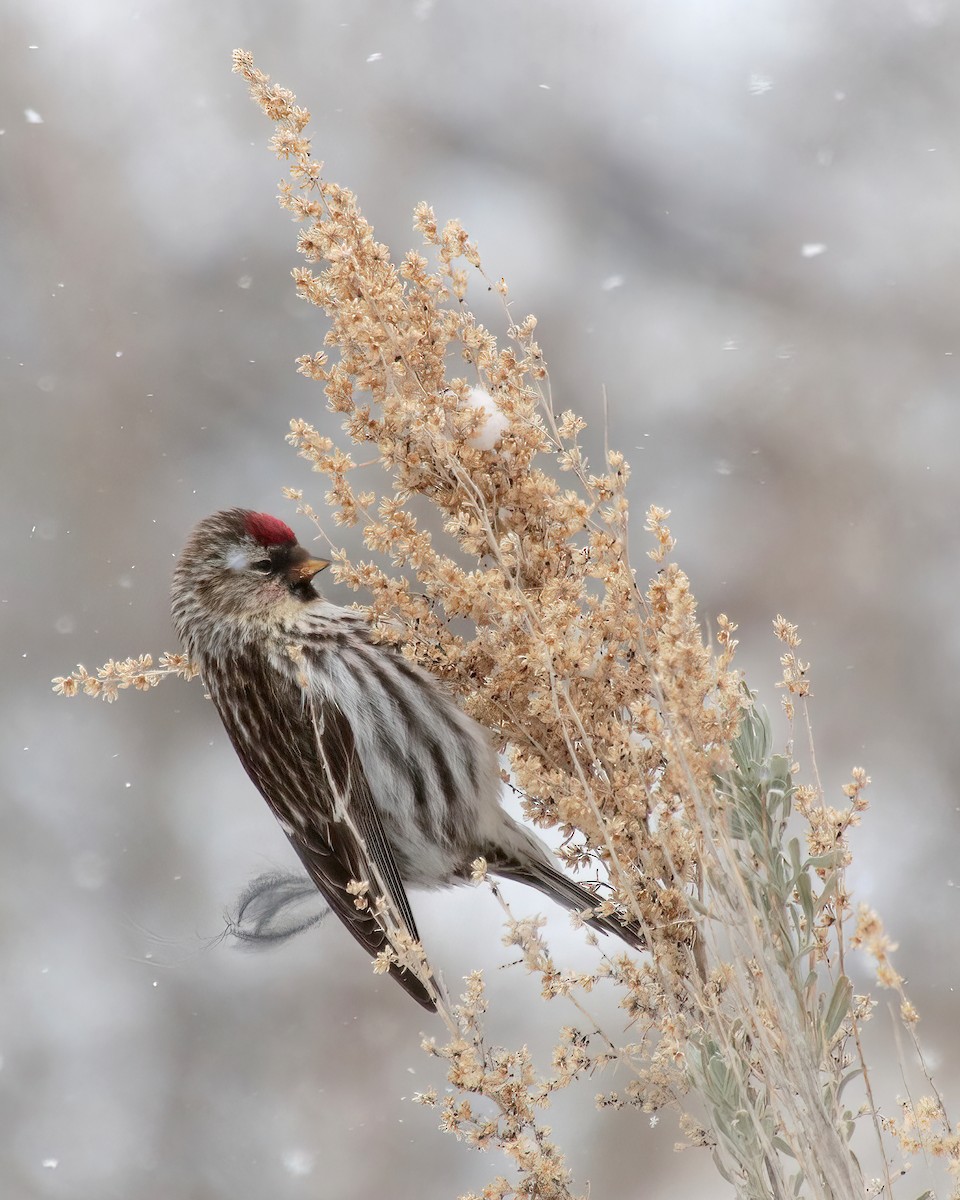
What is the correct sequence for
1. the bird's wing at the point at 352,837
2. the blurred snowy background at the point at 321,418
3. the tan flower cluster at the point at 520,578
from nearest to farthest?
the tan flower cluster at the point at 520,578
the bird's wing at the point at 352,837
the blurred snowy background at the point at 321,418

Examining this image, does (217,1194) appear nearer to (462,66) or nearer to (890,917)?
(890,917)

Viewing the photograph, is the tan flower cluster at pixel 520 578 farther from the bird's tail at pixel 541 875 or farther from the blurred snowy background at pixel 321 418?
the blurred snowy background at pixel 321 418

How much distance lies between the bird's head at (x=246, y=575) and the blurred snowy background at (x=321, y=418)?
0.37 meters

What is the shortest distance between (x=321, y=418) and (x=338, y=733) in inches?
22.6

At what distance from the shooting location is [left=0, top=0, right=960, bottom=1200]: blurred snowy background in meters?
1.29

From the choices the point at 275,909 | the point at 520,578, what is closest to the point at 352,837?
the point at 520,578

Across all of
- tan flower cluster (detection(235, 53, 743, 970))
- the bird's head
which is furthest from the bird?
tan flower cluster (detection(235, 53, 743, 970))

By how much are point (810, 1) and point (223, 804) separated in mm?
1257

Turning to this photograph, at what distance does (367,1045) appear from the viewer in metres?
1.33

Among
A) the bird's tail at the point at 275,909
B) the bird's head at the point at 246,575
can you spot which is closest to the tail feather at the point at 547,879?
the bird's head at the point at 246,575

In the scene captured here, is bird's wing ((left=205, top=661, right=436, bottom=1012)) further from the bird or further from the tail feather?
the tail feather

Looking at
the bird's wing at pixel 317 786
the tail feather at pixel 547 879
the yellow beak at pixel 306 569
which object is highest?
the yellow beak at pixel 306 569

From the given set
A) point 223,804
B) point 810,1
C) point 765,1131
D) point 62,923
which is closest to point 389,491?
point 223,804

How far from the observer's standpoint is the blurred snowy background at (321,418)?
129cm
